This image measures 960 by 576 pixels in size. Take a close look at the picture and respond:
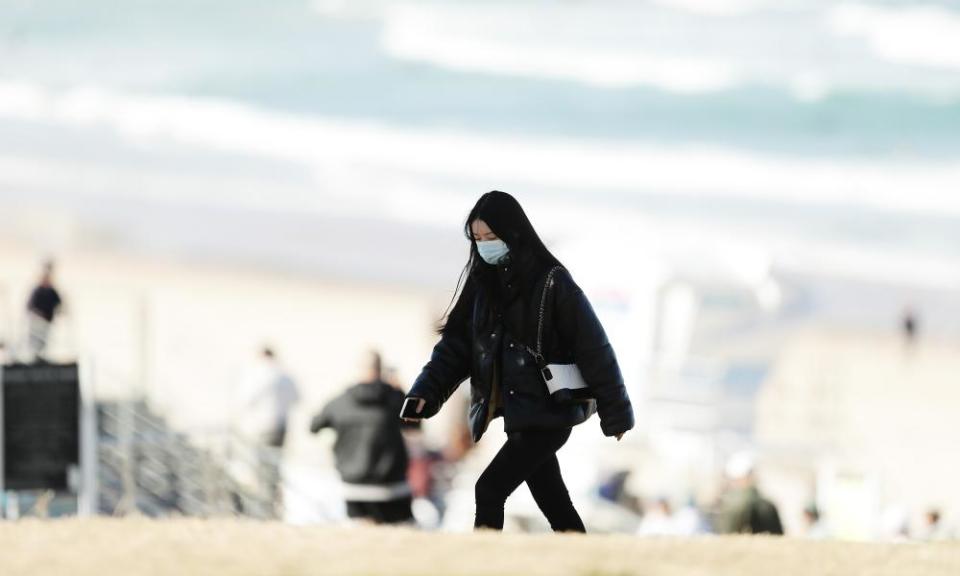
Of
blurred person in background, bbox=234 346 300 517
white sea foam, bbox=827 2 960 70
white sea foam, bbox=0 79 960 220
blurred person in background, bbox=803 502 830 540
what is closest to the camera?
blurred person in background, bbox=803 502 830 540

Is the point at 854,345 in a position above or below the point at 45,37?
below

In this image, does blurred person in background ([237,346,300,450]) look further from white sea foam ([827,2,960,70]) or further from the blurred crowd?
white sea foam ([827,2,960,70])

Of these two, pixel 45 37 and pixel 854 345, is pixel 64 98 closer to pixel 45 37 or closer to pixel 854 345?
pixel 45 37

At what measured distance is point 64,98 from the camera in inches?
1992

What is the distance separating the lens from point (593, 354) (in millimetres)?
6191

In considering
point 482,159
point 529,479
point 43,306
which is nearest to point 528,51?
point 482,159

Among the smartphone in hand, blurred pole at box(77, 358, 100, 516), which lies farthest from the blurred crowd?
the smartphone in hand

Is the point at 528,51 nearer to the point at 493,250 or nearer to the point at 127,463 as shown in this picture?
the point at 127,463

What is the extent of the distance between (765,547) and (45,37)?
52433 millimetres

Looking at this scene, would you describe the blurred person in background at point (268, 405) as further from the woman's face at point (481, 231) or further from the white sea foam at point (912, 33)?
the white sea foam at point (912, 33)

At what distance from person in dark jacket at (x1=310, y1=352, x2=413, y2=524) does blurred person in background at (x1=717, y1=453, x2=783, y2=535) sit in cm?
197

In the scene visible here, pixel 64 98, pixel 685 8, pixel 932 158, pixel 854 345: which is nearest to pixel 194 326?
pixel 854 345

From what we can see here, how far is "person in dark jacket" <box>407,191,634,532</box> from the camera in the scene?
6.22 metres

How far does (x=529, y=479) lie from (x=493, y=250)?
2.84 feet
